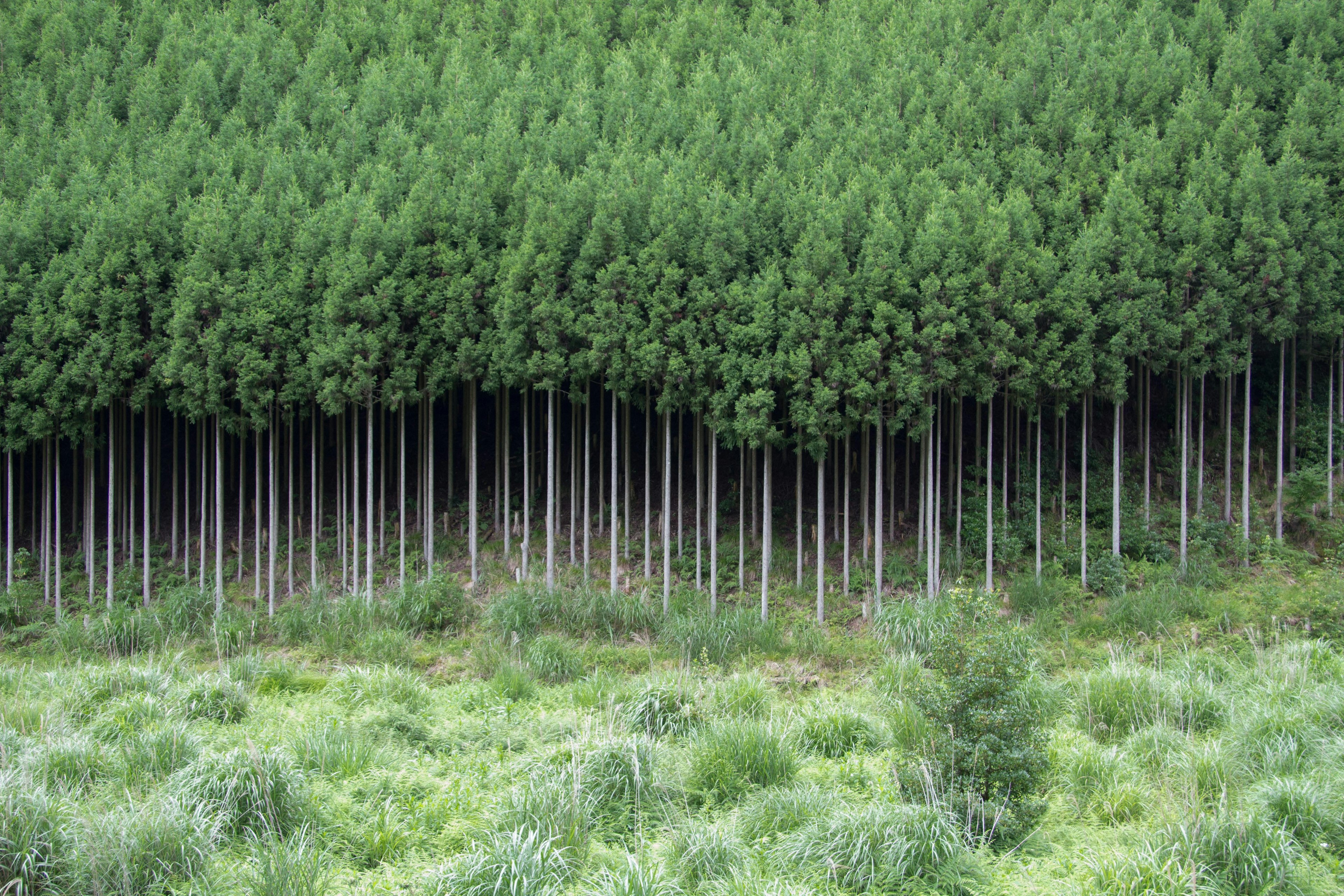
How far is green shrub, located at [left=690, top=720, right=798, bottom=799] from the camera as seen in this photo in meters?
8.78

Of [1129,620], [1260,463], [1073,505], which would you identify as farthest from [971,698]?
[1260,463]

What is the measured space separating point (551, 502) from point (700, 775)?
1107 centimetres

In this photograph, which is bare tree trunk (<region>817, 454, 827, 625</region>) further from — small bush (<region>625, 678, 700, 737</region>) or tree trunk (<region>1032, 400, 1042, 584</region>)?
small bush (<region>625, 678, 700, 737</region>)

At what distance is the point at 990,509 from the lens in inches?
693

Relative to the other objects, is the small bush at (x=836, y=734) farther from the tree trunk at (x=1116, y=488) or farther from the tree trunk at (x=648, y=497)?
the tree trunk at (x=1116, y=488)

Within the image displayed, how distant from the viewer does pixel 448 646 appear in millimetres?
16641

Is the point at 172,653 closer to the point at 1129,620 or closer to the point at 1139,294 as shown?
the point at 1129,620

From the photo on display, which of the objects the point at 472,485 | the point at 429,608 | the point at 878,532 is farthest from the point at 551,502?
the point at 878,532

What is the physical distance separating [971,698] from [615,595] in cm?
1032

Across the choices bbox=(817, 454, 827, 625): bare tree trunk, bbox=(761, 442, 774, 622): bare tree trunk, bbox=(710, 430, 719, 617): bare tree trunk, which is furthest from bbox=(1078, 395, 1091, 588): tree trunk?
bbox=(710, 430, 719, 617): bare tree trunk

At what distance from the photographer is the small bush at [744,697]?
11.2 meters

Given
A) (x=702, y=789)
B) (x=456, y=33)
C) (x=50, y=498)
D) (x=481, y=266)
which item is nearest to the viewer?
(x=702, y=789)

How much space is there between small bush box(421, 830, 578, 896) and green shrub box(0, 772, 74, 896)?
257cm

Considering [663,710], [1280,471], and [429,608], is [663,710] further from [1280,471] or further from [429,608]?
[1280,471]
